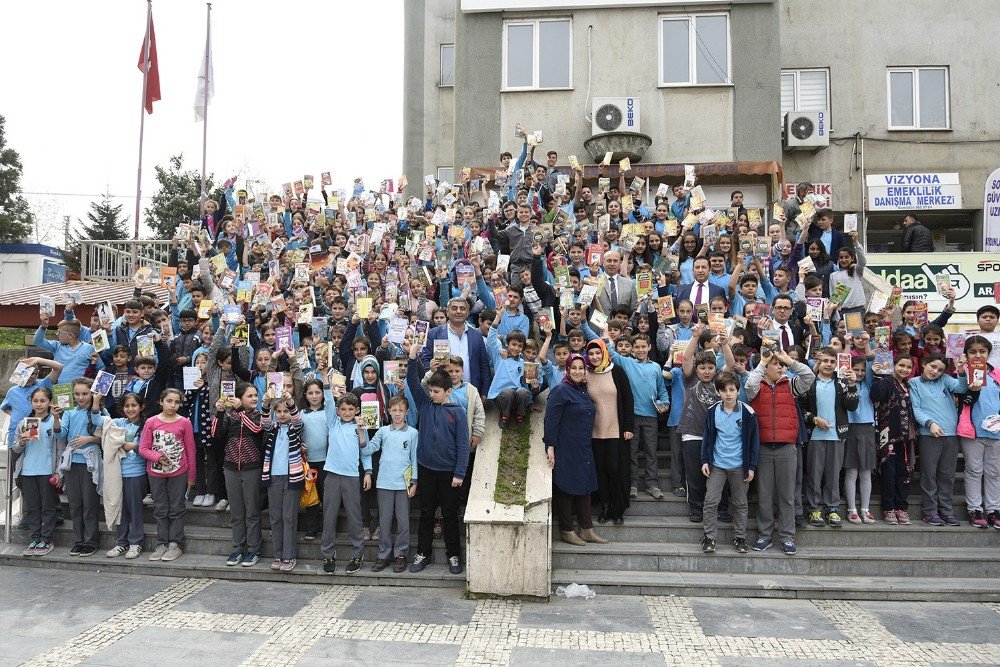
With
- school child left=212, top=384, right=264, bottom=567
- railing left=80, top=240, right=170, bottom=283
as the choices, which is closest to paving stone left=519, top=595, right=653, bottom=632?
school child left=212, top=384, right=264, bottom=567

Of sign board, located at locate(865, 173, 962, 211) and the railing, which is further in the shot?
the railing

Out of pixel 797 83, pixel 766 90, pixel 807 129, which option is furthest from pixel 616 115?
pixel 797 83

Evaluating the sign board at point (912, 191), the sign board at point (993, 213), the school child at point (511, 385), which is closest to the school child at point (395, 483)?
the school child at point (511, 385)

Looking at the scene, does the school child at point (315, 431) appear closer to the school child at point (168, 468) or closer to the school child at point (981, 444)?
the school child at point (168, 468)

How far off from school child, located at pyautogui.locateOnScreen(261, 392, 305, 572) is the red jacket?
4.51m

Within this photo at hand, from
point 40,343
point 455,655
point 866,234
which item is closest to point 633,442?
point 455,655

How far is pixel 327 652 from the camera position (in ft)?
17.4

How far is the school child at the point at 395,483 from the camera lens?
6.86 metres

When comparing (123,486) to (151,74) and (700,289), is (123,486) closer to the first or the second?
(700,289)

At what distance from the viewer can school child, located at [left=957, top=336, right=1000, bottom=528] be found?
23.7 feet

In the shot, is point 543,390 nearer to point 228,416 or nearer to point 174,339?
point 228,416

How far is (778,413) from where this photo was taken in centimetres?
695

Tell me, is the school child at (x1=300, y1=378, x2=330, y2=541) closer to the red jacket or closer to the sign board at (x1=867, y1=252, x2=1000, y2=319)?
the red jacket

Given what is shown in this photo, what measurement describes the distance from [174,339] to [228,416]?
1935mm
